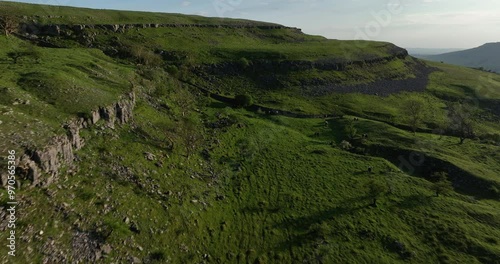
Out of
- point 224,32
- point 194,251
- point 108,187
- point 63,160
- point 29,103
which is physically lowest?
point 194,251

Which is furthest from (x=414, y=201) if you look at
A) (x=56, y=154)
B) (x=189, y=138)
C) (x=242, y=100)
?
(x=56, y=154)

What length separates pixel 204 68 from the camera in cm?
9194

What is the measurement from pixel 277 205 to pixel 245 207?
4.60m

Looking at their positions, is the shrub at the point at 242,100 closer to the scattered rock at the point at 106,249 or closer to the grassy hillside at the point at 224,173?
the grassy hillside at the point at 224,173

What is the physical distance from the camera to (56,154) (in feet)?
100

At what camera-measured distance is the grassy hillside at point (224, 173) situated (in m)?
29.9

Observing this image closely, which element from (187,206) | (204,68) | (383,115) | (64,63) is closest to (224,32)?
(204,68)

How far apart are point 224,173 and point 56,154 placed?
23.2 m

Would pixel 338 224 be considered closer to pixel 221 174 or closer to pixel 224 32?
pixel 221 174

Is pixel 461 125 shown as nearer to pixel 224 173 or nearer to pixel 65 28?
pixel 224 173

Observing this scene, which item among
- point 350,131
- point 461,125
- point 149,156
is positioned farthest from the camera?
point 461,125

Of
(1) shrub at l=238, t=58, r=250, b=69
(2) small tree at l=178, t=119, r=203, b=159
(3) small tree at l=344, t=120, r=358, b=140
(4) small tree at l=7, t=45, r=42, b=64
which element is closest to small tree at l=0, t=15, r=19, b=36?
(4) small tree at l=7, t=45, r=42, b=64

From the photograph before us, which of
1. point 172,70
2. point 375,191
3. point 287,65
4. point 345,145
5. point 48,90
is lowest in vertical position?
point 375,191

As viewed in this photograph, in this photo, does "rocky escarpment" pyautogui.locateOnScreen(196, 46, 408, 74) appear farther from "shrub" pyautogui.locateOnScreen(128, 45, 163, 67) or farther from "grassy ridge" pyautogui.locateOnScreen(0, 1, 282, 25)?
"grassy ridge" pyautogui.locateOnScreen(0, 1, 282, 25)
